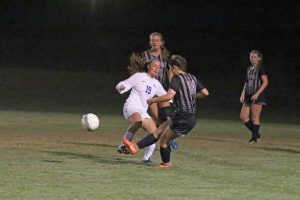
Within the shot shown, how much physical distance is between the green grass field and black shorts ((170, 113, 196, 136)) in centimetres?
55

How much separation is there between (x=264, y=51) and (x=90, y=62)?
871 centimetres

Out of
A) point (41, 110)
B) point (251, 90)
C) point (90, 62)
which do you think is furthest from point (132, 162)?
point (90, 62)

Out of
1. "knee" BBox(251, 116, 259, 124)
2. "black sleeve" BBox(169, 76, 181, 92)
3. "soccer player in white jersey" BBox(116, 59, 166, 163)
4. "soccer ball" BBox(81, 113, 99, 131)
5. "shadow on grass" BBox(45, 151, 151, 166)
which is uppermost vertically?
"black sleeve" BBox(169, 76, 181, 92)

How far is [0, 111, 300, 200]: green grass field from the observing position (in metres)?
9.59

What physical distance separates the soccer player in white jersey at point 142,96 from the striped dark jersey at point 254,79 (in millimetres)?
4674

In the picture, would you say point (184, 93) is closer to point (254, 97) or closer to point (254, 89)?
point (254, 97)

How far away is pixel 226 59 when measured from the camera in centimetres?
4134

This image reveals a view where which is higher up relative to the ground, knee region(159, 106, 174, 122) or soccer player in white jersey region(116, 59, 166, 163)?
soccer player in white jersey region(116, 59, 166, 163)

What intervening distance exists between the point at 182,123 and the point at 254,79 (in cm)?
571

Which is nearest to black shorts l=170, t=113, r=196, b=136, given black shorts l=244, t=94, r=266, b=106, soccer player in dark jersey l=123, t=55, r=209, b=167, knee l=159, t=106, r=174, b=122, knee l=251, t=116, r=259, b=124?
soccer player in dark jersey l=123, t=55, r=209, b=167

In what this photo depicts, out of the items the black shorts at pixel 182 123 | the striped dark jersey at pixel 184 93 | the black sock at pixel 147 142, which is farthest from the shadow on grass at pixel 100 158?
the striped dark jersey at pixel 184 93

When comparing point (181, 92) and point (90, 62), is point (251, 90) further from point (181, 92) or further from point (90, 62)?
point (90, 62)

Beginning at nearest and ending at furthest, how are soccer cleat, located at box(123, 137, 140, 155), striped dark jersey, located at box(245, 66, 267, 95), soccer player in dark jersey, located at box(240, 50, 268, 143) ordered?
soccer cleat, located at box(123, 137, 140, 155) < soccer player in dark jersey, located at box(240, 50, 268, 143) < striped dark jersey, located at box(245, 66, 267, 95)

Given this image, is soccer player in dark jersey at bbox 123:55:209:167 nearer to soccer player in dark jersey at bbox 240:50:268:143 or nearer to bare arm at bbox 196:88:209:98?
bare arm at bbox 196:88:209:98
